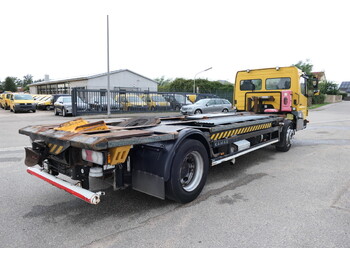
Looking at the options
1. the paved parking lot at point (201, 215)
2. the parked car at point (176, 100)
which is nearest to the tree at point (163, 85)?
the parked car at point (176, 100)

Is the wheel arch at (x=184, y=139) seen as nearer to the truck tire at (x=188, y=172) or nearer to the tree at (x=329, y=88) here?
the truck tire at (x=188, y=172)

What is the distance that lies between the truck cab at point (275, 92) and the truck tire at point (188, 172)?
472 cm

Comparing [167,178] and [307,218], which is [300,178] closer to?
[307,218]

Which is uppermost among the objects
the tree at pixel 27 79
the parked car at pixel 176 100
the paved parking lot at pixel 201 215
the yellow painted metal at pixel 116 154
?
the tree at pixel 27 79

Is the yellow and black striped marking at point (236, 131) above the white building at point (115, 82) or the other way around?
the other way around

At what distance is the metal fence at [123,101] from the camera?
19431mm

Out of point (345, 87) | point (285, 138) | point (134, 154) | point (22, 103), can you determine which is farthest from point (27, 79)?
point (134, 154)

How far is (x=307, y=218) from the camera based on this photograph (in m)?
3.58

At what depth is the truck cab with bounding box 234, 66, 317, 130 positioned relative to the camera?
314 inches

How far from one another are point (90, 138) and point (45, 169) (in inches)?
63.0

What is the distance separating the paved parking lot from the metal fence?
14.3 m

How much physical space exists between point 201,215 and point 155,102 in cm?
2001

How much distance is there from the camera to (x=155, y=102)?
23234 mm

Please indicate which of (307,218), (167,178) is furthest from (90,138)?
(307,218)
